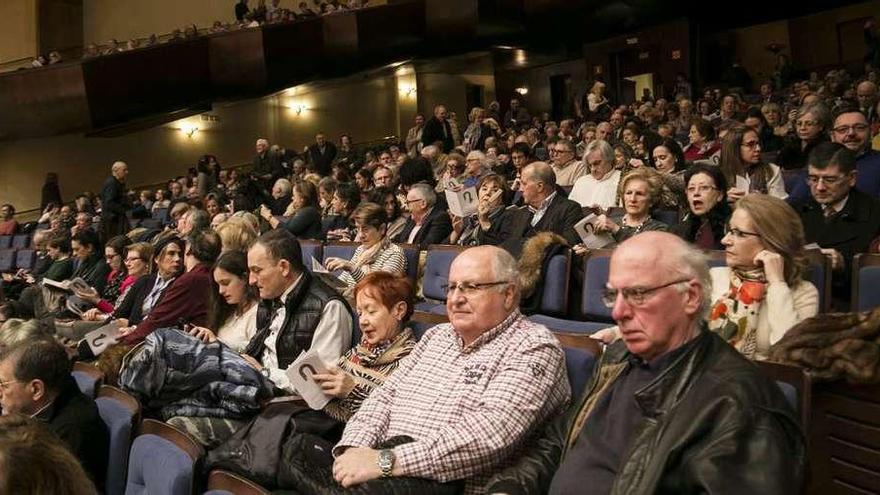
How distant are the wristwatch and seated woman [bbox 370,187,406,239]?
3.14 meters

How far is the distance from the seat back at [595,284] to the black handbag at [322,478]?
50.4 inches

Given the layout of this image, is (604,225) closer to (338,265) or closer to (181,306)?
(338,265)

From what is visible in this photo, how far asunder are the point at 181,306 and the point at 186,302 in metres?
0.03

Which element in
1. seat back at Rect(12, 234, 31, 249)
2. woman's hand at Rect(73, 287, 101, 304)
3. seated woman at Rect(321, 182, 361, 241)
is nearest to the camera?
woman's hand at Rect(73, 287, 101, 304)

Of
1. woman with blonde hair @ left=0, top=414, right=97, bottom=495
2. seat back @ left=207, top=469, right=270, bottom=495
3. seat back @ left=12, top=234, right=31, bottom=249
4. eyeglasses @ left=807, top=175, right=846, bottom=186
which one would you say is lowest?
seat back @ left=12, top=234, right=31, bottom=249

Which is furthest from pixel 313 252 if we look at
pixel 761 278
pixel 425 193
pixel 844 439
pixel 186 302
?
pixel 844 439

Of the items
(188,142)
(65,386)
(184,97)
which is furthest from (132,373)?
(188,142)

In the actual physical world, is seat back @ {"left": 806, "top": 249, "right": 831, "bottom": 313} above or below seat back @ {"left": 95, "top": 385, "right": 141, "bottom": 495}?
above

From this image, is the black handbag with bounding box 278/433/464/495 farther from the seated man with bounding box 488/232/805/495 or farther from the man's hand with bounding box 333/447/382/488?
the seated man with bounding box 488/232/805/495

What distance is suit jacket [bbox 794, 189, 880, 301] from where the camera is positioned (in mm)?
2709

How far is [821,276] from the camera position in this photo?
7.39 feet

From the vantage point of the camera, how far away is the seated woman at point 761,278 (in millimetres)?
1983

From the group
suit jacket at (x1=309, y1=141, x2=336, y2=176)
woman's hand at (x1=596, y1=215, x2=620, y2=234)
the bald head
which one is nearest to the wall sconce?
suit jacket at (x1=309, y1=141, x2=336, y2=176)

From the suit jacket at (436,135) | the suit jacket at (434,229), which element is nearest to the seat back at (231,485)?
the suit jacket at (434,229)
